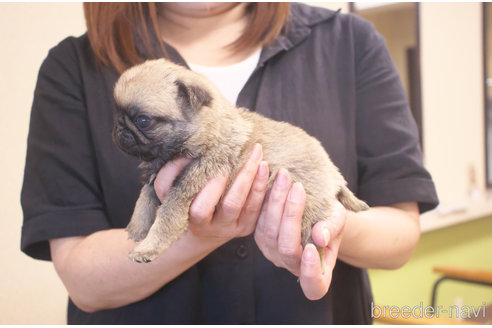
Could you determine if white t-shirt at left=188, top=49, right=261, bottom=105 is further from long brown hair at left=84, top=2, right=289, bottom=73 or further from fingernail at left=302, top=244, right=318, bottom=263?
fingernail at left=302, top=244, right=318, bottom=263

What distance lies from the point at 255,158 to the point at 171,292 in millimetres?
481

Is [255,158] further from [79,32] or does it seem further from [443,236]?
[443,236]

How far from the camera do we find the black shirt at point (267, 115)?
3.34 ft

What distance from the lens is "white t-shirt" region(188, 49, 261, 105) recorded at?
3.38 feet

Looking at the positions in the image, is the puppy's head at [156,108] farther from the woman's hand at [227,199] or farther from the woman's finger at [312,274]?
the woman's finger at [312,274]

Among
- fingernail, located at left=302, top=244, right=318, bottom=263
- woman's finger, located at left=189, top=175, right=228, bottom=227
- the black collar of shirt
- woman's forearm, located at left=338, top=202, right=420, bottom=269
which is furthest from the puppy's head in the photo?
woman's forearm, located at left=338, top=202, right=420, bottom=269

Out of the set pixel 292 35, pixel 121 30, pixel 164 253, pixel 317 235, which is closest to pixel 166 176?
pixel 164 253

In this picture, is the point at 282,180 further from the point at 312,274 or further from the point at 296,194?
the point at 312,274

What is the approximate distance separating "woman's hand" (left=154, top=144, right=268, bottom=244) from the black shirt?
0.20 metres

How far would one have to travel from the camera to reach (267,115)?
1.03 m

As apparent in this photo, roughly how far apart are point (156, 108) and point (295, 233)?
350 mm

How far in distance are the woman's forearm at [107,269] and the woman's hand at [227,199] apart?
5.3 inches

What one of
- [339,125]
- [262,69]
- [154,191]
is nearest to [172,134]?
[154,191]

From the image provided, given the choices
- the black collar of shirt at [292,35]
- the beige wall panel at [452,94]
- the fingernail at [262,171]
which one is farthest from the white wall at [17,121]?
the beige wall panel at [452,94]
